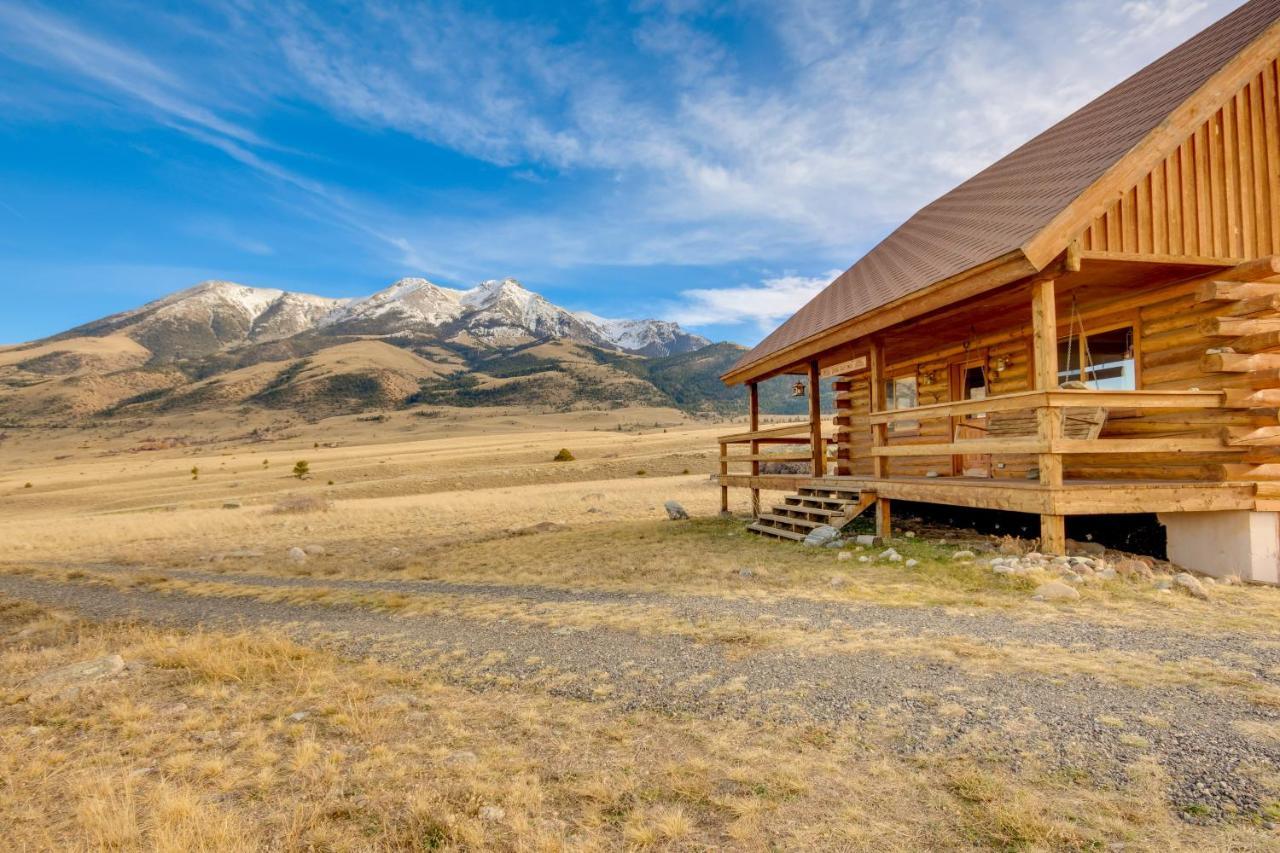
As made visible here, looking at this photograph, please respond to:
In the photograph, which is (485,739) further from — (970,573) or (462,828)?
(970,573)

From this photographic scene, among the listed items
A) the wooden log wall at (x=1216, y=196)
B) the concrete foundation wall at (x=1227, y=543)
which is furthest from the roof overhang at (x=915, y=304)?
the concrete foundation wall at (x=1227, y=543)

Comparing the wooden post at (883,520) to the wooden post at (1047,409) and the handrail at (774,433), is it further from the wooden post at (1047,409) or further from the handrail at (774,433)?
the wooden post at (1047,409)

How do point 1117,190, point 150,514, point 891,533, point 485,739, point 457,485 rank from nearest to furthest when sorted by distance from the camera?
point 485,739 < point 1117,190 < point 891,533 < point 150,514 < point 457,485

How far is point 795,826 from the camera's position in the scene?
10.9ft

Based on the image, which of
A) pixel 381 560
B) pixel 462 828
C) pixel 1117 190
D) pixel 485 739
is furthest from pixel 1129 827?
pixel 381 560

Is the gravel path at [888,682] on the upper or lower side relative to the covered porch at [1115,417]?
lower

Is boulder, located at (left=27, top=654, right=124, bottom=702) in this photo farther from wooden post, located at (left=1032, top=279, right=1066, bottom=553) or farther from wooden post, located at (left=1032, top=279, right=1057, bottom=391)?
wooden post, located at (left=1032, top=279, right=1057, bottom=391)

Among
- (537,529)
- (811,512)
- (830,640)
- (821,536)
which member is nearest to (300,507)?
(537,529)

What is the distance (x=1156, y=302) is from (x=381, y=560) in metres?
14.7

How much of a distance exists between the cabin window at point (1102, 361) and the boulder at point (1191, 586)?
155 inches

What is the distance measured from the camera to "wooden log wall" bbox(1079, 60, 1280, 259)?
8.73 meters

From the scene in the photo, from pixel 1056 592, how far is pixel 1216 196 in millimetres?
6334

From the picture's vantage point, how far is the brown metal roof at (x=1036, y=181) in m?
9.08

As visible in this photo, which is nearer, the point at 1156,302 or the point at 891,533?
the point at 1156,302
